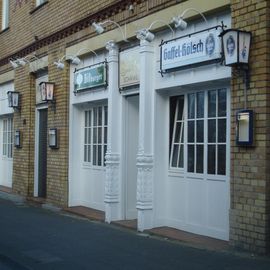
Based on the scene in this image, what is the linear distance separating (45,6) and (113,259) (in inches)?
344

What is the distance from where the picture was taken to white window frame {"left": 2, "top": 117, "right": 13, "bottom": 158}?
18453mm

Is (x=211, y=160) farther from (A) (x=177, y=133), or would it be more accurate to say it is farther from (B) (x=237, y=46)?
(B) (x=237, y=46)

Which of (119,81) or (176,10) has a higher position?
(176,10)

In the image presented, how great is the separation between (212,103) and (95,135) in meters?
4.33

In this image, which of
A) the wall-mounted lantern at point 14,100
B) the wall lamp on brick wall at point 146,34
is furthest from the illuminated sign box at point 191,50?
the wall-mounted lantern at point 14,100

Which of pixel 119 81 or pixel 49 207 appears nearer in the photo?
pixel 119 81

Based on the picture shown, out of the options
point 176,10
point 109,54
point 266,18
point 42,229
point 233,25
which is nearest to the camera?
point 266,18

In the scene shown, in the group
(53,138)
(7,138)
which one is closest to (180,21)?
(53,138)

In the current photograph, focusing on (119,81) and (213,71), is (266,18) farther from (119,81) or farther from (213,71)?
(119,81)

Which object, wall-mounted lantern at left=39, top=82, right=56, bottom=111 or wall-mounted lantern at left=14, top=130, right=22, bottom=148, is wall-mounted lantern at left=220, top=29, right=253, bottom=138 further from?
wall-mounted lantern at left=14, top=130, right=22, bottom=148

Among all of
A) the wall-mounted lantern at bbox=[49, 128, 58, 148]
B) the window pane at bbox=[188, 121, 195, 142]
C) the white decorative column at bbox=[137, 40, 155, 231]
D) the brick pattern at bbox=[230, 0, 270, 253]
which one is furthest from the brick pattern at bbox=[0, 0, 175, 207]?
the brick pattern at bbox=[230, 0, 270, 253]

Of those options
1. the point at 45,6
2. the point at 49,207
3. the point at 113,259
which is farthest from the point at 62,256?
the point at 45,6

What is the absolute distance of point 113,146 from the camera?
36.4 feet

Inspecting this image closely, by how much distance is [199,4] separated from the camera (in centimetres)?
873
